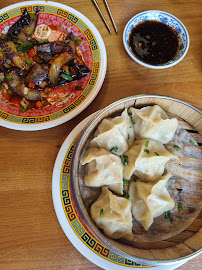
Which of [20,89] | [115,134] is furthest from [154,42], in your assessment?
[20,89]

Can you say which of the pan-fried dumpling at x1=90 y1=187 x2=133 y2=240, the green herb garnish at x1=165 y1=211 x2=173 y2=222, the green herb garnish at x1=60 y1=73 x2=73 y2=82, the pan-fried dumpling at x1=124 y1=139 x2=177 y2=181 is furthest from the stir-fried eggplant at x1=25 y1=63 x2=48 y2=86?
the green herb garnish at x1=165 y1=211 x2=173 y2=222

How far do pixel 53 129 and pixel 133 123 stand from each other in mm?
648

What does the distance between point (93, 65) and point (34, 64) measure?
511 millimetres

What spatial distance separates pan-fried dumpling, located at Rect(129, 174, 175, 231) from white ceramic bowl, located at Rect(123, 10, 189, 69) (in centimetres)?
104

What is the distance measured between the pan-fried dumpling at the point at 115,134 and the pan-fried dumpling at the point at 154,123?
0.23 feet

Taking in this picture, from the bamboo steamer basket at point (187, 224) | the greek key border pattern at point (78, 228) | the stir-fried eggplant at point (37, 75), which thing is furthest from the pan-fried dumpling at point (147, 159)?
the stir-fried eggplant at point (37, 75)

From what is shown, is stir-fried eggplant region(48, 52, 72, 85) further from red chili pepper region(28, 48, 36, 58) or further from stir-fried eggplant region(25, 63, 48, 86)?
red chili pepper region(28, 48, 36, 58)

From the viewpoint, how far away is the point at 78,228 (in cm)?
157

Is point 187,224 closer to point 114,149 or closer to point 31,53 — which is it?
point 114,149

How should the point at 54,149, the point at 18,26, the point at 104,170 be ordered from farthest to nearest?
the point at 18,26 < the point at 54,149 < the point at 104,170

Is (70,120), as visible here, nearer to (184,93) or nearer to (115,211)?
(115,211)

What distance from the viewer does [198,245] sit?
1.40 metres

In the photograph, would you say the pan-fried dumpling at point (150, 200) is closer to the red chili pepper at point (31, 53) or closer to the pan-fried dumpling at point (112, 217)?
the pan-fried dumpling at point (112, 217)

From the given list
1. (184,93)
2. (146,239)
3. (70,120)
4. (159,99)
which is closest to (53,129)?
(70,120)
